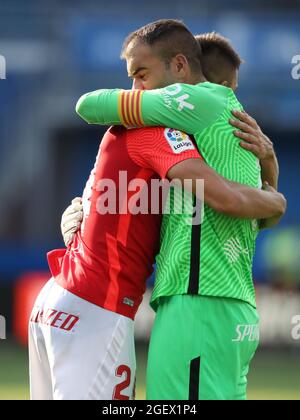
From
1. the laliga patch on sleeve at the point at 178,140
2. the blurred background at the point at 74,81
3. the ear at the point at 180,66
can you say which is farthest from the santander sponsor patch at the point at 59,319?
the blurred background at the point at 74,81

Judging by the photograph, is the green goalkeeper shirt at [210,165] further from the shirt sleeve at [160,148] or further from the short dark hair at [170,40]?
the short dark hair at [170,40]

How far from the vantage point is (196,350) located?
12.1 feet

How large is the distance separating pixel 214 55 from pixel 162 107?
0.64m

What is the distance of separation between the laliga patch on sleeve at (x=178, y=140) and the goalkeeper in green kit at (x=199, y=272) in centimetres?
1

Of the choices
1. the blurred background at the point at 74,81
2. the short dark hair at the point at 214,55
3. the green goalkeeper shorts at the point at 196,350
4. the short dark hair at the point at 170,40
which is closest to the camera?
the green goalkeeper shorts at the point at 196,350

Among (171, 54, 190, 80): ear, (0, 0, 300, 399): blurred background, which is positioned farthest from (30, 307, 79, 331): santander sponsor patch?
(0, 0, 300, 399): blurred background

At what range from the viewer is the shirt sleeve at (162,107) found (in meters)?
3.73

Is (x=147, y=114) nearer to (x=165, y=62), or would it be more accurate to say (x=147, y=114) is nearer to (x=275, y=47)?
(x=165, y=62)

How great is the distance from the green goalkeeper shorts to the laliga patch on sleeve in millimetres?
578

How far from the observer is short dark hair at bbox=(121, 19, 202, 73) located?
3963 millimetres

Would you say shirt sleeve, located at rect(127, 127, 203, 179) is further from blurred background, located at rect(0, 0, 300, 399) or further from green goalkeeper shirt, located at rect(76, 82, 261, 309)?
blurred background, located at rect(0, 0, 300, 399)

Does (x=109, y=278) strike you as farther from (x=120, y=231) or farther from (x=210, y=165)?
(x=210, y=165)

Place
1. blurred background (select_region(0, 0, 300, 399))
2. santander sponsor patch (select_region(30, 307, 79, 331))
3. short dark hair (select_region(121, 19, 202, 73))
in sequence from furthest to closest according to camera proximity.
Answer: blurred background (select_region(0, 0, 300, 399))
short dark hair (select_region(121, 19, 202, 73))
santander sponsor patch (select_region(30, 307, 79, 331))
